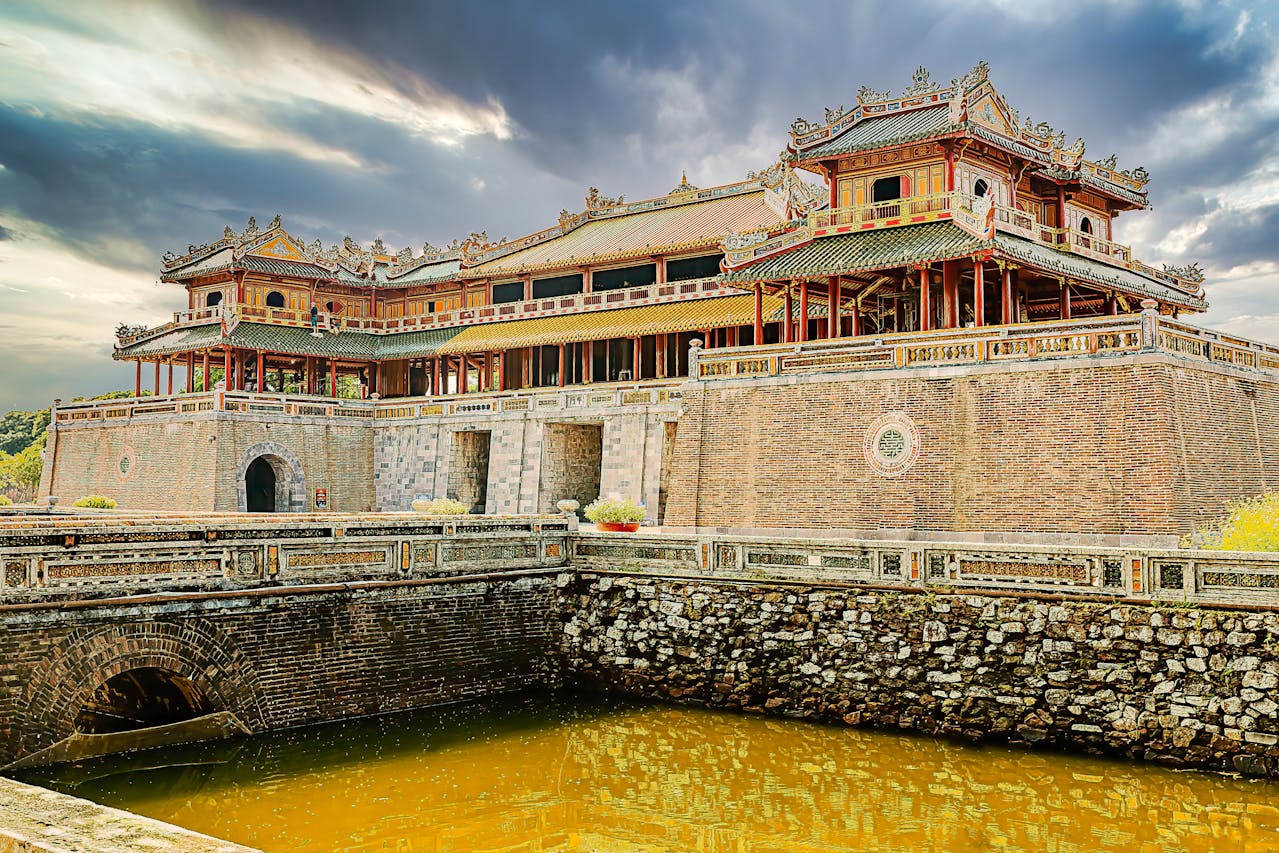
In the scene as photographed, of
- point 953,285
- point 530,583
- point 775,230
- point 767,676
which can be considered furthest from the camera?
point 775,230

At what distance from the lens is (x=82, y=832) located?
618cm

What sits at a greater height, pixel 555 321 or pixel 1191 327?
pixel 555 321

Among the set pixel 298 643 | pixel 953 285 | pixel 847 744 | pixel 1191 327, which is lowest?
pixel 847 744

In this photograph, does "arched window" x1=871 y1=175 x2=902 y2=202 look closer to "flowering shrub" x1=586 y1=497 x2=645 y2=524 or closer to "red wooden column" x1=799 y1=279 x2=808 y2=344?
"red wooden column" x1=799 y1=279 x2=808 y2=344

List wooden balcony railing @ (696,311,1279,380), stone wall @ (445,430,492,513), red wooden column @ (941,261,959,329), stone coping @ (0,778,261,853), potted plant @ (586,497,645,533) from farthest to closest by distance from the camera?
stone wall @ (445,430,492,513), red wooden column @ (941,261,959,329), potted plant @ (586,497,645,533), wooden balcony railing @ (696,311,1279,380), stone coping @ (0,778,261,853)

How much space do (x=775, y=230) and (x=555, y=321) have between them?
13709mm

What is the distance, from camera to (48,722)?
45.0 feet

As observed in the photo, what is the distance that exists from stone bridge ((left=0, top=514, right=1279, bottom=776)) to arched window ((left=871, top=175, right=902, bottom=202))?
13817mm

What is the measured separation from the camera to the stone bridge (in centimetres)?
1402

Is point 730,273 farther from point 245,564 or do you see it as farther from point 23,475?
point 23,475

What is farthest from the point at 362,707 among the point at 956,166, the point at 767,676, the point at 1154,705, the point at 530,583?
the point at 956,166

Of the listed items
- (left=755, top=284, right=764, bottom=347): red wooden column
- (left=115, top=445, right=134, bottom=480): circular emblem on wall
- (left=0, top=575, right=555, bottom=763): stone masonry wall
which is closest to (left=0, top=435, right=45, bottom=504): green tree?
(left=115, top=445, right=134, bottom=480): circular emblem on wall

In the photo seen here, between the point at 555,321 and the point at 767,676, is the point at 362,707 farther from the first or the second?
the point at 555,321

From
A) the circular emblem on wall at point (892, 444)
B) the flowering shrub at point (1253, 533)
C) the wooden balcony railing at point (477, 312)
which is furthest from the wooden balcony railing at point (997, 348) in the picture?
the wooden balcony railing at point (477, 312)
